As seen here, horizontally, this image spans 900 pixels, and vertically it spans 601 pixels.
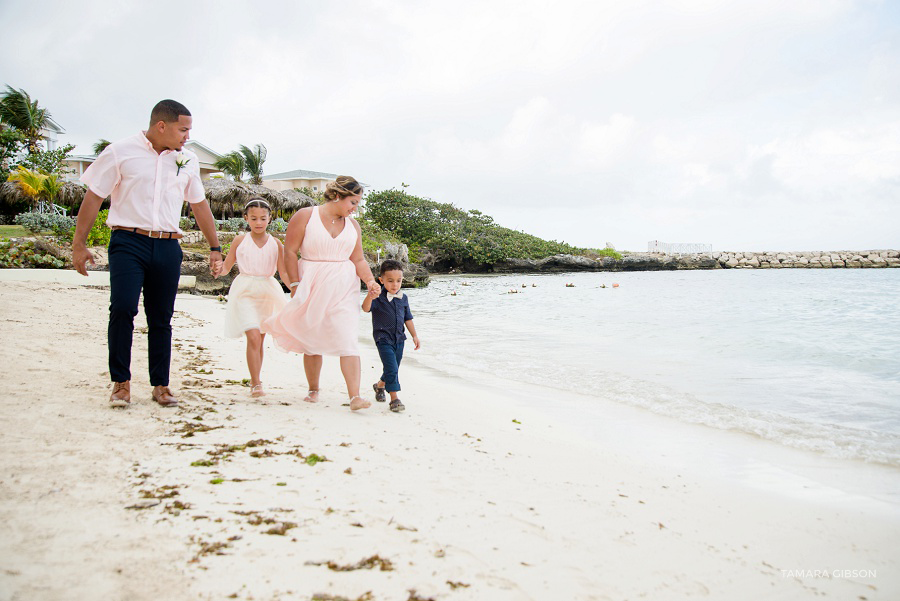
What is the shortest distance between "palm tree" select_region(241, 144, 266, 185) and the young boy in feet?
126

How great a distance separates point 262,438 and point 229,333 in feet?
5.08

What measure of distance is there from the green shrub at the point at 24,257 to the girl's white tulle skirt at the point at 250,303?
1472 cm

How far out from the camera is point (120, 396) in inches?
143

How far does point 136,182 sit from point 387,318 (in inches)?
82.9

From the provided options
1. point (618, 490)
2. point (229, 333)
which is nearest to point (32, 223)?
point (229, 333)

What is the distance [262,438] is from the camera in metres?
3.30

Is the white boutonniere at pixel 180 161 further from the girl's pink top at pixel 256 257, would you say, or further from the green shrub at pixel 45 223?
the green shrub at pixel 45 223

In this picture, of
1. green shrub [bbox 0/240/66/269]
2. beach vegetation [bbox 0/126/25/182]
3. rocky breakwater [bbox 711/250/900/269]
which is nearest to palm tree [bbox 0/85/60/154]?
beach vegetation [bbox 0/126/25/182]

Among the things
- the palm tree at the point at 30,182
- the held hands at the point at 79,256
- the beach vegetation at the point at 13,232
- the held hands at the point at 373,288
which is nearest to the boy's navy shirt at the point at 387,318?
the held hands at the point at 373,288

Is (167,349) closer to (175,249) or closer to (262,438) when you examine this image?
(175,249)

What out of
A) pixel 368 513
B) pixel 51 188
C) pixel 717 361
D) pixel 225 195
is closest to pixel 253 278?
pixel 368 513

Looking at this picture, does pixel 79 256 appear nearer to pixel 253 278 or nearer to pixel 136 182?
pixel 136 182

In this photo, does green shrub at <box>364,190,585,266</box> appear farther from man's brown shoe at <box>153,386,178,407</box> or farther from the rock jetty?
man's brown shoe at <box>153,386,178,407</box>

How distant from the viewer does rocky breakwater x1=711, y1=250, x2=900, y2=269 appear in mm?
62156
